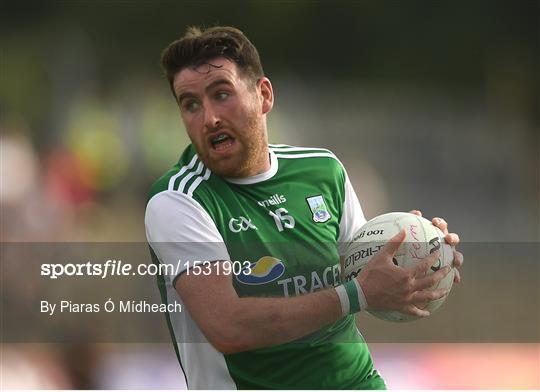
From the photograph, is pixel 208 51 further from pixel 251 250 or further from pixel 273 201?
pixel 251 250

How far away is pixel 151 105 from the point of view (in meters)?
8.59

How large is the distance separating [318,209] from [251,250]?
441 millimetres

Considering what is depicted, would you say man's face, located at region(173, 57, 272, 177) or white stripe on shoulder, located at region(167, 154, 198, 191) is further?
man's face, located at region(173, 57, 272, 177)

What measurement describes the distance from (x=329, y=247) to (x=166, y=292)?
78 cm

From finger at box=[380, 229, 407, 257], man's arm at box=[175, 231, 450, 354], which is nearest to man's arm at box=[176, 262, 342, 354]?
man's arm at box=[175, 231, 450, 354]

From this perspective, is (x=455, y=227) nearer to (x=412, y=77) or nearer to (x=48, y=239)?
(x=412, y=77)

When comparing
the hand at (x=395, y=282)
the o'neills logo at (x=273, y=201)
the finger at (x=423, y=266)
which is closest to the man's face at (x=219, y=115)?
the o'neills logo at (x=273, y=201)

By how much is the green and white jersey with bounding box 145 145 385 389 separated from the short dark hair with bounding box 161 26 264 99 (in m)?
0.43

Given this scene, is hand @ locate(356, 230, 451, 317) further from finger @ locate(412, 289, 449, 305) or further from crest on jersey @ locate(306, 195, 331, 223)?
crest on jersey @ locate(306, 195, 331, 223)

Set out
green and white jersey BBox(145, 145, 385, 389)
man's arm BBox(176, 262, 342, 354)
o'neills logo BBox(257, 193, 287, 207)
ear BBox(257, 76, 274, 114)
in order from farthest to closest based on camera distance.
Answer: ear BBox(257, 76, 274, 114) → o'neills logo BBox(257, 193, 287, 207) → green and white jersey BBox(145, 145, 385, 389) → man's arm BBox(176, 262, 342, 354)

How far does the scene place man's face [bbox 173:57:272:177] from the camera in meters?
3.54

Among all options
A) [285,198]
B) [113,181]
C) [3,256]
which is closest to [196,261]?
[285,198]

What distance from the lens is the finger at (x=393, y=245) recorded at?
3309 mm

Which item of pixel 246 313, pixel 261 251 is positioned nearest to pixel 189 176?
pixel 261 251
